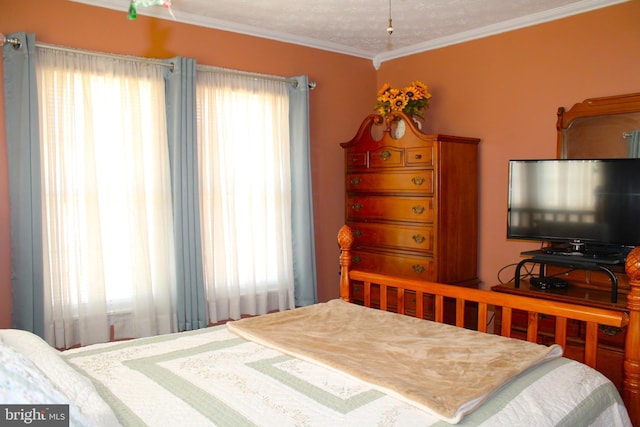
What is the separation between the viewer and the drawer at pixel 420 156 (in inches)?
148

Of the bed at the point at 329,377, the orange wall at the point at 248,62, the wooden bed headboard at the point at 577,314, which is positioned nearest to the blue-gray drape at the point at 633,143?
the wooden bed headboard at the point at 577,314

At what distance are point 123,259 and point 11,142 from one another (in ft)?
3.15

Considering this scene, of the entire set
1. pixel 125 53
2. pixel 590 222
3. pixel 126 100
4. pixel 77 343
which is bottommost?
pixel 77 343

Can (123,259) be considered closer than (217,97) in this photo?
Yes

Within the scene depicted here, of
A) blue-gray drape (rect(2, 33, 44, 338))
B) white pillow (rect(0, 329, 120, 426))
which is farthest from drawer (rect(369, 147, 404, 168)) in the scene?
white pillow (rect(0, 329, 120, 426))

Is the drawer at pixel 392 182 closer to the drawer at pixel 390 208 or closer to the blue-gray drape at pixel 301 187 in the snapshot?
the drawer at pixel 390 208

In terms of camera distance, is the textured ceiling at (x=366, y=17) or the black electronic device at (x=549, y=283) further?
the textured ceiling at (x=366, y=17)

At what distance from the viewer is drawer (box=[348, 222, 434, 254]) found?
12.6 feet

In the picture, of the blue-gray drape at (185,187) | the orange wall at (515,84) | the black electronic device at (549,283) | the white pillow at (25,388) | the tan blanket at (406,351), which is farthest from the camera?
the blue-gray drape at (185,187)

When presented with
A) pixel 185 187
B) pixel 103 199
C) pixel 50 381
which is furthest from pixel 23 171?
pixel 50 381

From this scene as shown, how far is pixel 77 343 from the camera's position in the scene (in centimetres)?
329

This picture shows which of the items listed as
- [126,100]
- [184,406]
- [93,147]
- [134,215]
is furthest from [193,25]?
[184,406]

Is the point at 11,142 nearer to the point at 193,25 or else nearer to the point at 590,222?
the point at 193,25

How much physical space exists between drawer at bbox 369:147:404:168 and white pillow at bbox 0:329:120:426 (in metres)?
2.79
